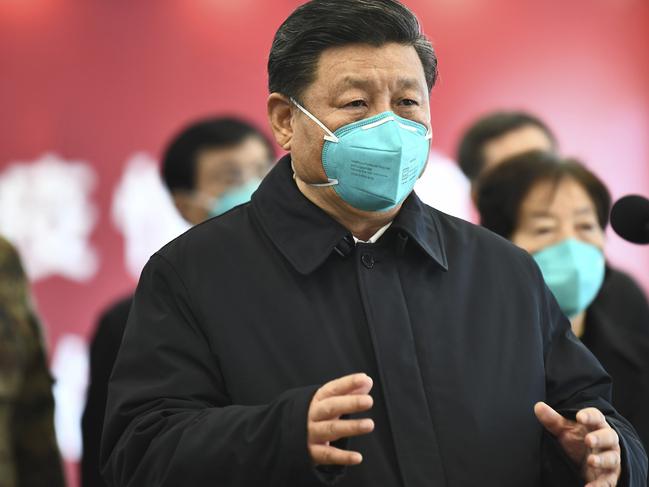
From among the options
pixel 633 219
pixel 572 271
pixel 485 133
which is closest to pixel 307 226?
pixel 633 219

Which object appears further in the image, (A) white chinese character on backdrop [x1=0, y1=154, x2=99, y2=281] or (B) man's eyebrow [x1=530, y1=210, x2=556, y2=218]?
(A) white chinese character on backdrop [x1=0, y1=154, x2=99, y2=281]

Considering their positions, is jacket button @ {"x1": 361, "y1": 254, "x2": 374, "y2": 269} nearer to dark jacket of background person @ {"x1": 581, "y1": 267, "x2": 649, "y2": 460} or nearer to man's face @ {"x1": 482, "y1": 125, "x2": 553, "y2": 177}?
dark jacket of background person @ {"x1": 581, "y1": 267, "x2": 649, "y2": 460}

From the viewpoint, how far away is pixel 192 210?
4.32 metres

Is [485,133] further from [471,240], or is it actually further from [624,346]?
[471,240]

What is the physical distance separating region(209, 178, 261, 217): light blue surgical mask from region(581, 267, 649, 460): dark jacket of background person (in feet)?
3.95

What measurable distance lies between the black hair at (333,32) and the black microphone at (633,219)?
1.45 feet

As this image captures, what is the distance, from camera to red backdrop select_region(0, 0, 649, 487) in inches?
215

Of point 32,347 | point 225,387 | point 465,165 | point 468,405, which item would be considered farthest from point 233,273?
point 465,165

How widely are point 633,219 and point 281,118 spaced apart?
2.20 ft

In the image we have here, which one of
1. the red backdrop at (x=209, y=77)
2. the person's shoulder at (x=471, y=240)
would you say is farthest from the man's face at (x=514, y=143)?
the person's shoulder at (x=471, y=240)

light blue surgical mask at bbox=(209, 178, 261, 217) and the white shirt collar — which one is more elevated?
light blue surgical mask at bbox=(209, 178, 261, 217)

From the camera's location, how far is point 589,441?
6.35 feet

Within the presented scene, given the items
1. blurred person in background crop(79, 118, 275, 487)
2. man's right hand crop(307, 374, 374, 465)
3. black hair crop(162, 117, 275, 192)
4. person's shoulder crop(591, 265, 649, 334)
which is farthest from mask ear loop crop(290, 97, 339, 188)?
black hair crop(162, 117, 275, 192)

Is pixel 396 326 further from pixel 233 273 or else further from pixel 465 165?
pixel 465 165
